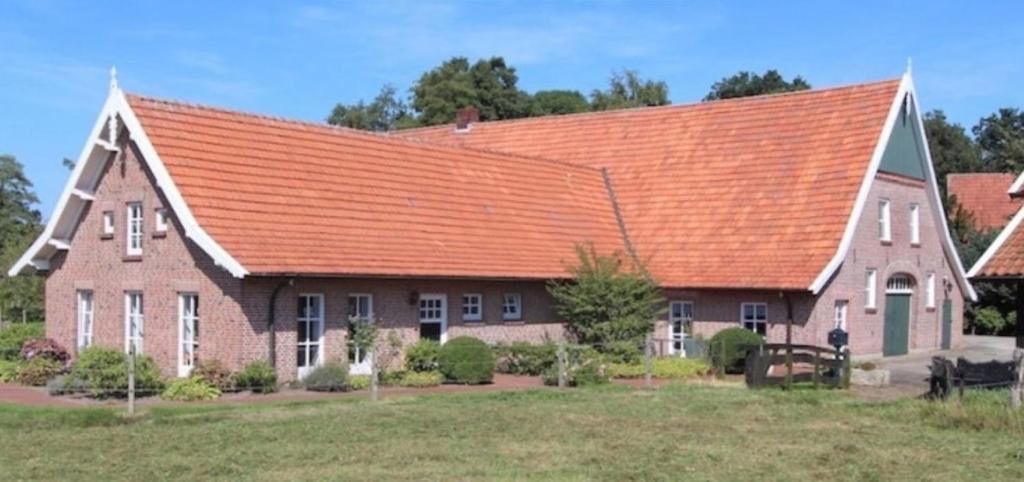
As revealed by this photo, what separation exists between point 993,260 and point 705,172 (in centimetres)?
1961

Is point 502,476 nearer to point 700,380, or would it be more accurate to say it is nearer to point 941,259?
point 700,380

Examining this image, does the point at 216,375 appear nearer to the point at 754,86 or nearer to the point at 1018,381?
the point at 1018,381

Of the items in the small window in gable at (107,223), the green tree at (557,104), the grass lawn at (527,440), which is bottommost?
the grass lawn at (527,440)

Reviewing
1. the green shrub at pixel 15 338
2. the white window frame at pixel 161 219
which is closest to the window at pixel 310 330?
the white window frame at pixel 161 219

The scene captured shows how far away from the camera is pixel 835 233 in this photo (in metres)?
31.1

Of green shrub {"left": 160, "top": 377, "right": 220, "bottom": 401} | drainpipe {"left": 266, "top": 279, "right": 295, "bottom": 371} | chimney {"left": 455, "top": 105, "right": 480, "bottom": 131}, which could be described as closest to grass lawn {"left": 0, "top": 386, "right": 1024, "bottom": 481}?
green shrub {"left": 160, "top": 377, "right": 220, "bottom": 401}

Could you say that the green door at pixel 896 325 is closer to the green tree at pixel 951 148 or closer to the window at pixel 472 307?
the window at pixel 472 307

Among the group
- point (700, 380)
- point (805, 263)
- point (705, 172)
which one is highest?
point (705, 172)

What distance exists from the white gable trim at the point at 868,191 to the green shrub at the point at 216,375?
14.6 metres

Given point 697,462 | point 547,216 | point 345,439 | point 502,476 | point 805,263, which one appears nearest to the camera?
point 502,476

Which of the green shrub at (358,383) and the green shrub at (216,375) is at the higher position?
the green shrub at (216,375)

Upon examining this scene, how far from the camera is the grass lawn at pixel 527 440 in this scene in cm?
1375

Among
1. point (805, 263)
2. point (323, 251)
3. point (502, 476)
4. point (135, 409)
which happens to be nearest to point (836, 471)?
point (502, 476)

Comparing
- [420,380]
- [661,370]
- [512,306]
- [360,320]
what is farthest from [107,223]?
[661,370]
